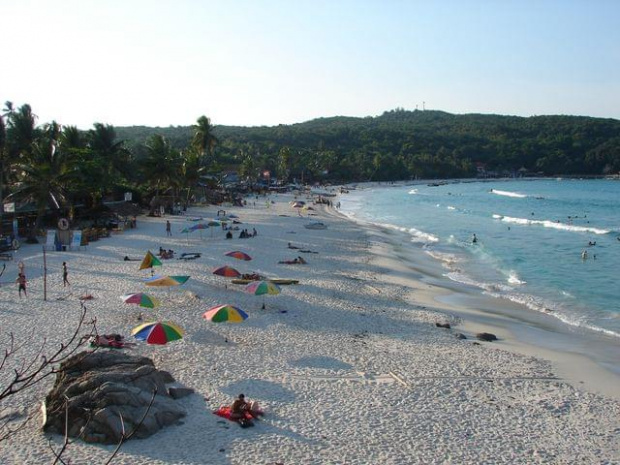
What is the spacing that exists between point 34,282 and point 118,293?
12.4 ft

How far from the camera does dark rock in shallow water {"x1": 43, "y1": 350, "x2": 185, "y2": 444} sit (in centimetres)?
930

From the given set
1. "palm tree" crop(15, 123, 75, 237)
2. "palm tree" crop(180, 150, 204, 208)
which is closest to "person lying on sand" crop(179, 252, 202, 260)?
"palm tree" crop(15, 123, 75, 237)

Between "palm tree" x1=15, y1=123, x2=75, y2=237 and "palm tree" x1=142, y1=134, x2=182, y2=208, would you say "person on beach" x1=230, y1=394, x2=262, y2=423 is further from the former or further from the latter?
"palm tree" x1=142, y1=134, x2=182, y2=208

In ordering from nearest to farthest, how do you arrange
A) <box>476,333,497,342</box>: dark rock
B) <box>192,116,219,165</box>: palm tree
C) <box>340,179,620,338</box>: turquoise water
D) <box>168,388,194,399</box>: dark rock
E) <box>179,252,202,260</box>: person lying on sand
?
1. <box>168,388,194,399</box>: dark rock
2. <box>476,333,497,342</box>: dark rock
3. <box>340,179,620,338</box>: turquoise water
4. <box>179,252,202,260</box>: person lying on sand
5. <box>192,116,219,165</box>: palm tree

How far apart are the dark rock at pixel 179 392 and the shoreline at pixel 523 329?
887cm

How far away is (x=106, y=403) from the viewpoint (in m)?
9.37

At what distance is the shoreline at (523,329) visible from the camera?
14.5 metres

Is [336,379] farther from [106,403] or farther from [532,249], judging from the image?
[532,249]

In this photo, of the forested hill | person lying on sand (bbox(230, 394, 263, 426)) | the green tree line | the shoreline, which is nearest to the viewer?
person lying on sand (bbox(230, 394, 263, 426))

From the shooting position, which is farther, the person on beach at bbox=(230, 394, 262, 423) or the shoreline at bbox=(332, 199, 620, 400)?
the shoreline at bbox=(332, 199, 620, 400)

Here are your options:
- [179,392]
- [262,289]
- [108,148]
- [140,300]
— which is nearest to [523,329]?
[262,289]

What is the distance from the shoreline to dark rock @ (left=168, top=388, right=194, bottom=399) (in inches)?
349

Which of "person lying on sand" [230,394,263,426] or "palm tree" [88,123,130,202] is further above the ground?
"palm tree" [88,123,130,202]

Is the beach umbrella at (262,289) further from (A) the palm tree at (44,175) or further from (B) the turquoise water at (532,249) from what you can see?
(A) the palm tree at (44,175)
